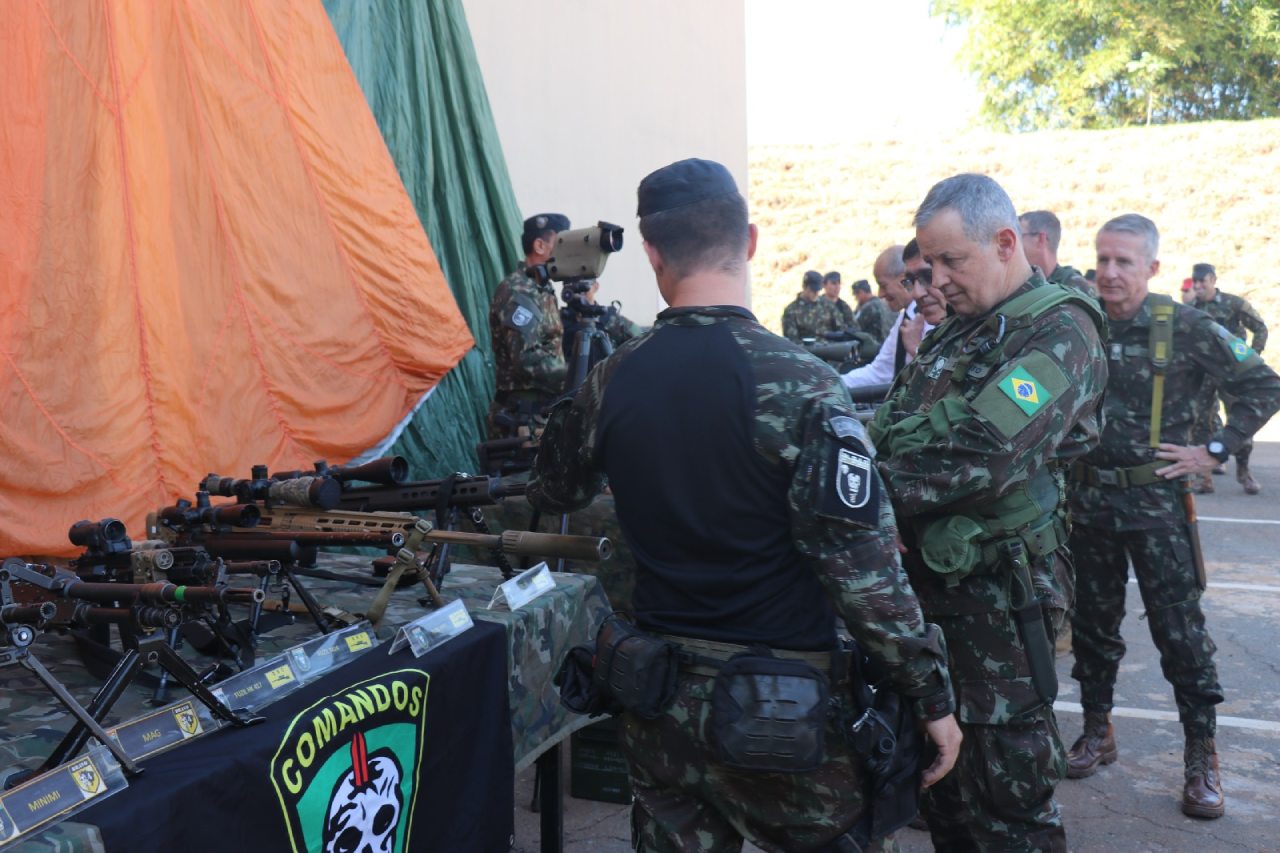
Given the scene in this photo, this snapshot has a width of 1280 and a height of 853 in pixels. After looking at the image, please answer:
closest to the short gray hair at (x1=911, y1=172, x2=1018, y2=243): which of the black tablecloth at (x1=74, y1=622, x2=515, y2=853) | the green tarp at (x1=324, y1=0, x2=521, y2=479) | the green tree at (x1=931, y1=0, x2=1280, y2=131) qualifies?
the black tablecloth at (x1=74, y1=622, x2=515, y2=853)

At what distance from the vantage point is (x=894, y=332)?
505 centimetres

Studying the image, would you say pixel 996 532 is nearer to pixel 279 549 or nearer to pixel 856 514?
pixel 856 514

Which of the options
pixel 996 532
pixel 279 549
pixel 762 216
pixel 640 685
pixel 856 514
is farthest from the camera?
pixel 762 216

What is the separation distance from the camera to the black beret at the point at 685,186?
78.0 inches

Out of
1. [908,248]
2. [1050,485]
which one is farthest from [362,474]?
[908,248]

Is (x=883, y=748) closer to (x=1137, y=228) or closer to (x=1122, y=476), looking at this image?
(x=1122, y=476)

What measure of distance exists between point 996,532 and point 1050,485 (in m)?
0.25

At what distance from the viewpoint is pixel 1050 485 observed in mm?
2885

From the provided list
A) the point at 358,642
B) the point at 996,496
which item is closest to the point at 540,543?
the point at 358,642

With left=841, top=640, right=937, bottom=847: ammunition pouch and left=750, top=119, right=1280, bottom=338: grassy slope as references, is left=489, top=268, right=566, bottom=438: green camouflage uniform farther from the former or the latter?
left=750, top=119, right=1280, bottom=338: grassy slope

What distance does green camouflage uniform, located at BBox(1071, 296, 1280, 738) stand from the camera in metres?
3.81

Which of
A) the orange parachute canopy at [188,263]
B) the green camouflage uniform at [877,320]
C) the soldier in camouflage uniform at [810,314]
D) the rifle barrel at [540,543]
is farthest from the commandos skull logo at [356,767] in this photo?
the soldier in camouflage uniform at [810,314]

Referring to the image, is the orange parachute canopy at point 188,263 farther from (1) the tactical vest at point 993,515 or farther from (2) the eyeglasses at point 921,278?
(1) the tactical vest at point 993,515

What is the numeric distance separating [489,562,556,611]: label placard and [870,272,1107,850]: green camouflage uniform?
90 cm
